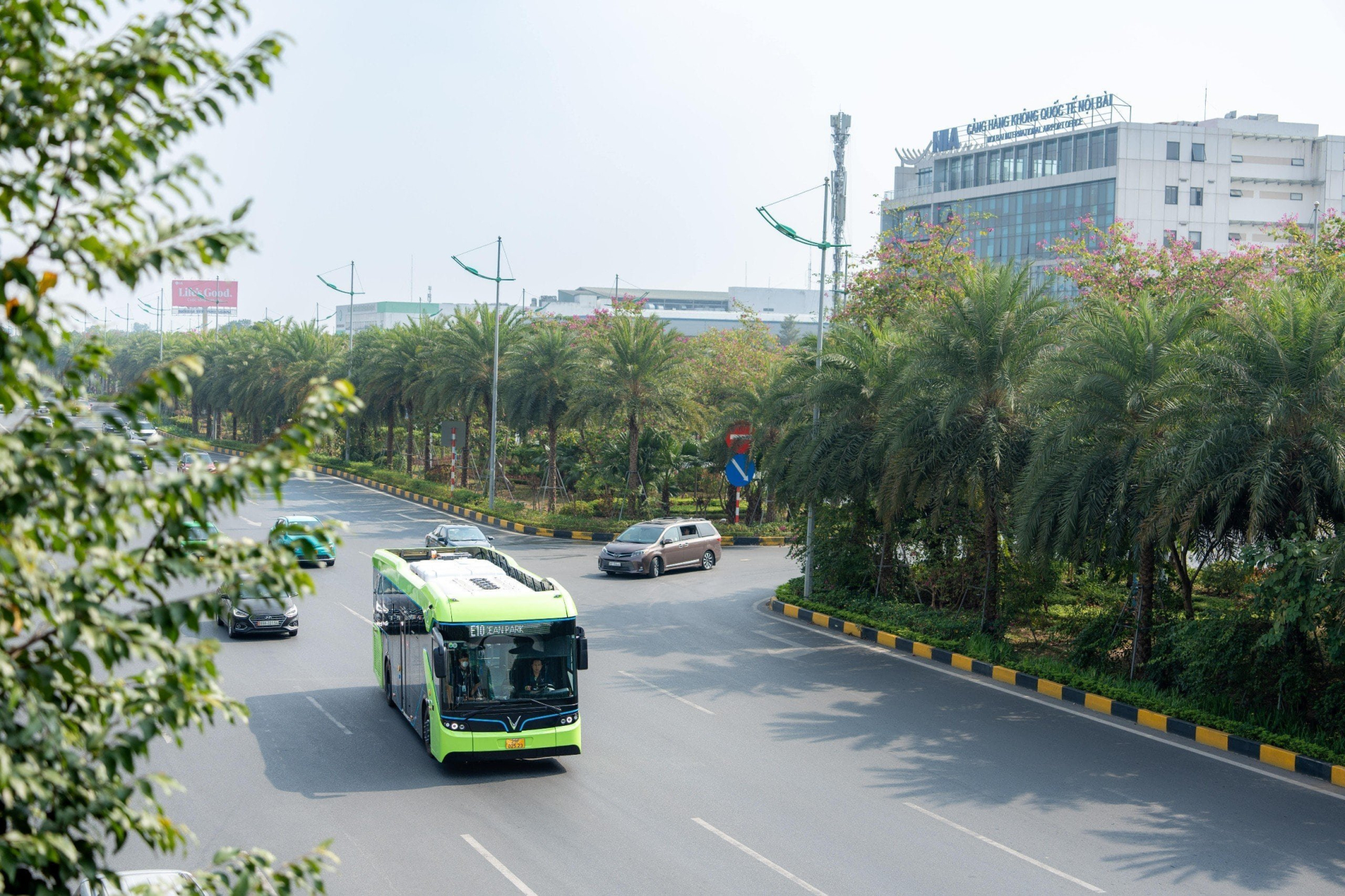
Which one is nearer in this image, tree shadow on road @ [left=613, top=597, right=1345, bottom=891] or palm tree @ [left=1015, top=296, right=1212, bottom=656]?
tree shadow on road @ [left=613, top=597, right=1345, bottom=891]

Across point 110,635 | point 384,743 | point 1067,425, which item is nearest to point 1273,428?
point 1067,425

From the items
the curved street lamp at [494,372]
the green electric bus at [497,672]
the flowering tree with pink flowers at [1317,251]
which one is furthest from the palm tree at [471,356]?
the green electric bus at [497,672]

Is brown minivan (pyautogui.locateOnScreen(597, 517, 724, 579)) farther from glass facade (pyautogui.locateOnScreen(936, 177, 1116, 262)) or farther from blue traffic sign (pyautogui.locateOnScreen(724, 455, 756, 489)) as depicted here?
glass facade (pyautogui.locateOnScreen(936, 177, 1116, 262))

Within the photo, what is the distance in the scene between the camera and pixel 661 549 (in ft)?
102

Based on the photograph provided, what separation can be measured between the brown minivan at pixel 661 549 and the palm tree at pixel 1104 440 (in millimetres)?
13705

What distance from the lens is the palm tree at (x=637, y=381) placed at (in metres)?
37.7

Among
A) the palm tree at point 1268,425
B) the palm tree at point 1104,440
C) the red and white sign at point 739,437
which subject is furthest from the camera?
the red and white sign at point 739,437

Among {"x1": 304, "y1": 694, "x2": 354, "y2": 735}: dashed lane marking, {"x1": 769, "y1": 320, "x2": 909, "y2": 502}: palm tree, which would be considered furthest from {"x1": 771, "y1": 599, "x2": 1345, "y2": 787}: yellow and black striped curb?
{"x1": 304, "y1": 694, "x2": 354, "y2": 735}: dashed lane marking

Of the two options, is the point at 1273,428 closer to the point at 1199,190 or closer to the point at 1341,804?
the point at 1341,804

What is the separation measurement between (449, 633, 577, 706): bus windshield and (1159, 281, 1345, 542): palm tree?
8392 millimetres

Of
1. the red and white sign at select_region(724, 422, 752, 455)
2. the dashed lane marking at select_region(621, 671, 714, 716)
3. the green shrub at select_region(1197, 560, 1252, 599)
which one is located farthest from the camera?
the red and white sign at select_region(724, 422, 752, 455)

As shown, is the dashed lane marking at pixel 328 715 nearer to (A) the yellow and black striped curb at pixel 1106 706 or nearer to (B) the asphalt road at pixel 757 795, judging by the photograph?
(B) the asphalt road at pixel 757 795

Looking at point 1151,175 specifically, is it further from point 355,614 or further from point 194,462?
point 194,462

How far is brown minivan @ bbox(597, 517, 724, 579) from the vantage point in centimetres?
3028
